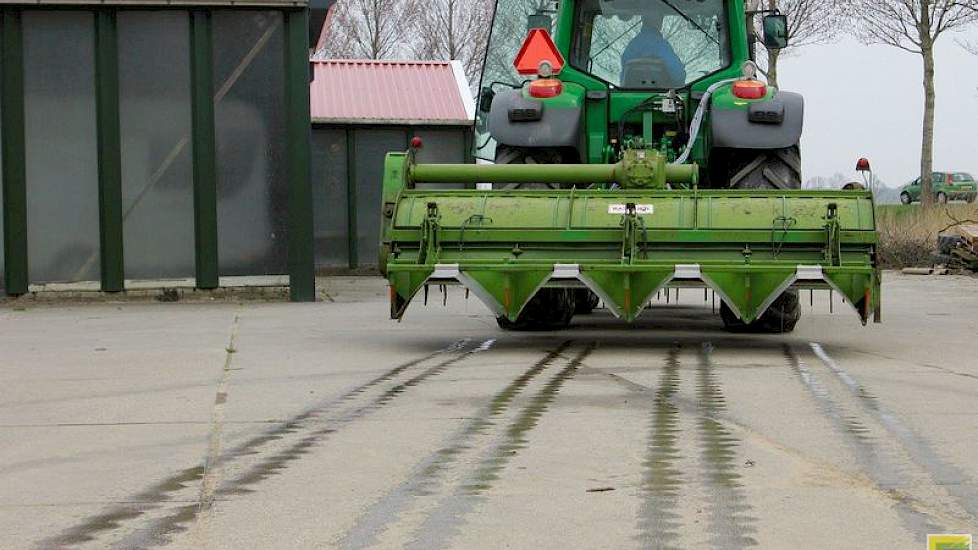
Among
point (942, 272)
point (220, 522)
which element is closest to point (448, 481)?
point (220, 522)

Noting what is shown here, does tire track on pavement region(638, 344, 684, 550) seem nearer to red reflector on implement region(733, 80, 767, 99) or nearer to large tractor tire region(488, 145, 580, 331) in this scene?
large tractor tire region(488, 145, 580, 331)

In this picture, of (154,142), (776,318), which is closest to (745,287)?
(776,318)

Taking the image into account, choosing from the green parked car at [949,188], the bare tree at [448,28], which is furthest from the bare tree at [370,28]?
the green parked car at [949,188]

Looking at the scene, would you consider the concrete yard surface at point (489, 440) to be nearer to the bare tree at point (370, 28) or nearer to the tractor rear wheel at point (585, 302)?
the tractor rear wheel at point (585, 302)

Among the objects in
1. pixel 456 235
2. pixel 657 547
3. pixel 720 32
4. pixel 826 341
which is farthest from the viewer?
pixel 720 32

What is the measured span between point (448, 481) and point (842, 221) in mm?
5577

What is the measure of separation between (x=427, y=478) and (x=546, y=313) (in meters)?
7.00

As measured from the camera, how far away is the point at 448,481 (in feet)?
18.9

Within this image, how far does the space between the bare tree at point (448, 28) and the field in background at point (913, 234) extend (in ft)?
83.2

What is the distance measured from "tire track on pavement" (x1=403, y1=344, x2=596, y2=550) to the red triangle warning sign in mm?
4450

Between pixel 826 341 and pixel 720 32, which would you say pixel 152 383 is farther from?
pixel 720 32

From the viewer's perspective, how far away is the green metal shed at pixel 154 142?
17141 mm

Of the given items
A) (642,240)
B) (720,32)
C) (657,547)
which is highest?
(720,32)

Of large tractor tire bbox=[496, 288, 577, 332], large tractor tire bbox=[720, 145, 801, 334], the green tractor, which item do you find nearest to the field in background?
the green tractor
